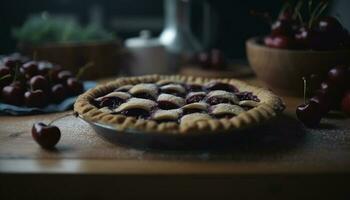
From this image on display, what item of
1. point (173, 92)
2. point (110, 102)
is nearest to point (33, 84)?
point (110, 102)

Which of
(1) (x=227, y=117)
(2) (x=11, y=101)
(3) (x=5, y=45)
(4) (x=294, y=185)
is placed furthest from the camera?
(3) (x=5, y=45)

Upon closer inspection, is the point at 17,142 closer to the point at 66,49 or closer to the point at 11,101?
the point at 11,101

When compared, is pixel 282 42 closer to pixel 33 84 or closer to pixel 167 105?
pixel 167 105

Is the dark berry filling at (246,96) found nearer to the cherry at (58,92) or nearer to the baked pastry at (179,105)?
the baked pastry at (179,105)

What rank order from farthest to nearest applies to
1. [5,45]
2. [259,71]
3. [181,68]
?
[5,45], [181,68], [259,71]

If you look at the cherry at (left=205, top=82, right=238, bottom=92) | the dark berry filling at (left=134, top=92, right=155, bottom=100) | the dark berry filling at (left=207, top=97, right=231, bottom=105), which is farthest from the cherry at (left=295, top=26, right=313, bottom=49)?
the dark berry filling at (left=134, top=92, right=155, bottom=100)

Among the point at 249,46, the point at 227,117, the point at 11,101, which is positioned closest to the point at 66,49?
the point at 11,101

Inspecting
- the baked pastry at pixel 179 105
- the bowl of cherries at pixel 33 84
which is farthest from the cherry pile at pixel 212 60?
the bowl of cherries at pixel 33 84
